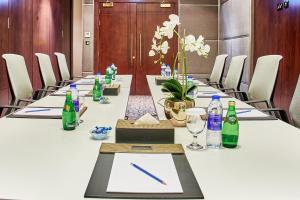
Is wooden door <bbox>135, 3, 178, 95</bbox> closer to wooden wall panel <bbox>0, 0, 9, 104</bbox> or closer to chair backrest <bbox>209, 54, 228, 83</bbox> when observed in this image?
chair backrest <bbox>209, 54, 228, 83</bbox>

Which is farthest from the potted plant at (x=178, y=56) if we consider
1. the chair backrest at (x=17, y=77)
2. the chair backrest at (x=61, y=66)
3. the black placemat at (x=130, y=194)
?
the chair backrest at (x=61, y=66)

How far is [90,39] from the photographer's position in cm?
954

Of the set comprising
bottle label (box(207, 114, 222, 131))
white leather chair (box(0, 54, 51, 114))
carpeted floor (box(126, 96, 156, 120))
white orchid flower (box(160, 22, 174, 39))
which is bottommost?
carpeted floor (box(126, 96, 156, 120))

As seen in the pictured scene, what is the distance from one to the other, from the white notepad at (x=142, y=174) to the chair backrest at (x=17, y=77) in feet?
7.25

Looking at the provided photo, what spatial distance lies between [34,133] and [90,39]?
26.0 ft

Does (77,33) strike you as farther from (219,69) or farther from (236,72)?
(236,72)

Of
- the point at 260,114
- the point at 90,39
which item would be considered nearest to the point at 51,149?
the point at 260,114

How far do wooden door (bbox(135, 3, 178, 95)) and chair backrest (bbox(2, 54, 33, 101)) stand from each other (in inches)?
234

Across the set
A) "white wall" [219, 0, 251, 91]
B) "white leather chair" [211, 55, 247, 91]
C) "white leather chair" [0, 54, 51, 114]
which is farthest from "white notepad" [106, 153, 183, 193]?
"white wall" [219, 0, 251, 91]

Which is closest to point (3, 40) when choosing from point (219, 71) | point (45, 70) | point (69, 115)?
point (45, 70)

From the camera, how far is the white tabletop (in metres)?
1.10

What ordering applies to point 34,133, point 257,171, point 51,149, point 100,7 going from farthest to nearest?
1. point 100,7
2. point 34,133
3. point 51,149
4. point 257,171

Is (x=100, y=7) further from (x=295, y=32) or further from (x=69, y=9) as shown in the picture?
(x=295, y=32)

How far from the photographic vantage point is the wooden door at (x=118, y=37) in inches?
376
